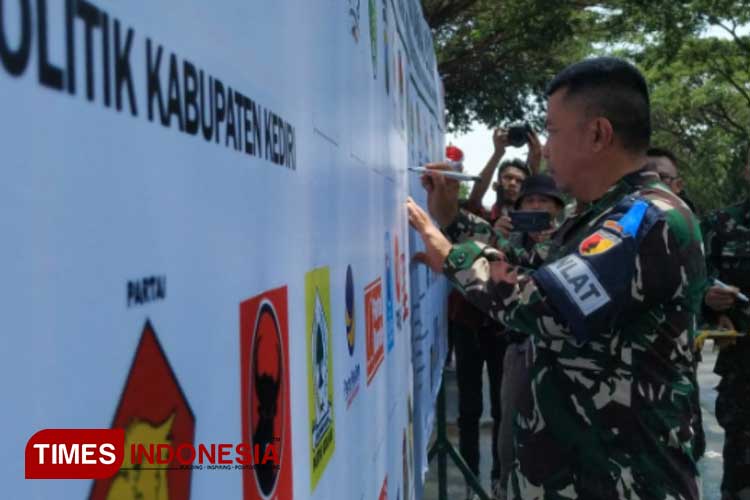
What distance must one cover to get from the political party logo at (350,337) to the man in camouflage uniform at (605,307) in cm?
37

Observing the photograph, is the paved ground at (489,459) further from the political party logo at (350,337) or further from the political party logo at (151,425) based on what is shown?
the political party logo at (151,425)

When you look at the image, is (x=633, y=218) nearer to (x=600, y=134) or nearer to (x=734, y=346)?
(x=600, y=134)

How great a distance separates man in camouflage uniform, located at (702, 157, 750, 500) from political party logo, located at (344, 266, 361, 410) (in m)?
2.85

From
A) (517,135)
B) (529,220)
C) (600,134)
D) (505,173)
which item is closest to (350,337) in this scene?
(600,134)

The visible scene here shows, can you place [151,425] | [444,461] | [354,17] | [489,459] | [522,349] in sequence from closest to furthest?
[151,425], [354,17], [522,349], [444,461], [489,459]

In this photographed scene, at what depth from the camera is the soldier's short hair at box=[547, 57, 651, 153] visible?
6.41ft

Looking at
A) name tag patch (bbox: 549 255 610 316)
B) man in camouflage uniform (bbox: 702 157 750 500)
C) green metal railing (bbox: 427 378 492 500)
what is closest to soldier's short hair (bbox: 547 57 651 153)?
name tag patch (bbox: 549 255 610 316)

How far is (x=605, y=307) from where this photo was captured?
1682 millimetres

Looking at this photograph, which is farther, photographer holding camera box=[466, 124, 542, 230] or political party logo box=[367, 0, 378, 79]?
photographer holding camera box=[466, 124, 542, 230]

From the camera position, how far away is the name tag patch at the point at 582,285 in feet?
5.53

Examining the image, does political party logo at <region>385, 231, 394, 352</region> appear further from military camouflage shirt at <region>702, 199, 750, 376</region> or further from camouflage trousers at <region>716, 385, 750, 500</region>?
camouflage trousers at <region>716, 385, 750, 500</region>

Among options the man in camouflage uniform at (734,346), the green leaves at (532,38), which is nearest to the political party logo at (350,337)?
the man in camouflage uniform at (734,346)

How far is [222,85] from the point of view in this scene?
83 cm

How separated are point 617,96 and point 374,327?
78 centimetres
